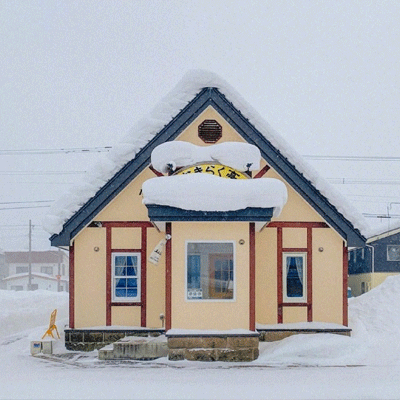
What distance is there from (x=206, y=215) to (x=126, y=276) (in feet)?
12.3

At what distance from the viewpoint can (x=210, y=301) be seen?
41.3ft

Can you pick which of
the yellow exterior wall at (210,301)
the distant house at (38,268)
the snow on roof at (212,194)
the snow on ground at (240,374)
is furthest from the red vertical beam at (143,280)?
the distant house at (38,268)

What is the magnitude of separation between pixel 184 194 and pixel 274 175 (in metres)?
3.63

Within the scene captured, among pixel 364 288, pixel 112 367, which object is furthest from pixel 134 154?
pixel 364 288

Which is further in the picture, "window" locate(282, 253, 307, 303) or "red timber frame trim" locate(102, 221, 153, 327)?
"window" locate(282, 253, 307, 303)

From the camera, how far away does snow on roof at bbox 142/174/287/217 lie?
12156 millimetres

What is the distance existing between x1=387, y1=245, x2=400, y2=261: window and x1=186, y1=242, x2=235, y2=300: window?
3264 cm

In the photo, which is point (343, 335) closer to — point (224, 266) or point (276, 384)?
point (224, 266)

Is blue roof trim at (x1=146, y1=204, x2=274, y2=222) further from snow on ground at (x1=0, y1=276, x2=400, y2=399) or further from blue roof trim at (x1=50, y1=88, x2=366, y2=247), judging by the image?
snow on ground at (x1=0, y1=276, x2=400, y2=399)

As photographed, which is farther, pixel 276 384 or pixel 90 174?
pixel 90 174

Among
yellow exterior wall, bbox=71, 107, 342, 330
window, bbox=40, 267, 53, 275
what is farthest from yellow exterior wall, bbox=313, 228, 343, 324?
window, bbox=40, 267, 53, 275

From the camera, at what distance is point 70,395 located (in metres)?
9.03

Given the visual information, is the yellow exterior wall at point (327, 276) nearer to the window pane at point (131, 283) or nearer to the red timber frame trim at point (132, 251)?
the red timber frame trim at point (132, 251)

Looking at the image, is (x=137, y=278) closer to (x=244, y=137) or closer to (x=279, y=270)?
(x=279, y=270)
